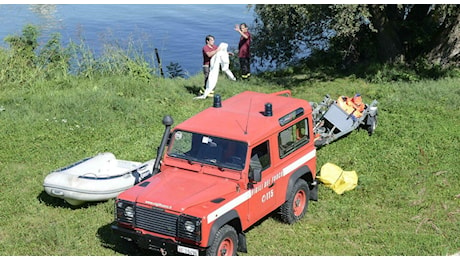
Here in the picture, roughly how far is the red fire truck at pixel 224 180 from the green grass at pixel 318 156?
67 centimetres

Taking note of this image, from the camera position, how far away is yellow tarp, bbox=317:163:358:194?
40.4ft

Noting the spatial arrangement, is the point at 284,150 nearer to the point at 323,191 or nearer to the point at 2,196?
the point at 323,191

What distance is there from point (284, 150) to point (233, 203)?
1.55 metres

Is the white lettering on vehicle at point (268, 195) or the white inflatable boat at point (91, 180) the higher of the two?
the white lettering on vehicle at point (268, 195)

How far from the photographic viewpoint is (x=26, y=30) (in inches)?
834

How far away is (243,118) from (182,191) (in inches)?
67.2

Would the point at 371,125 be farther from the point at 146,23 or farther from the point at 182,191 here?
the point at 146,23

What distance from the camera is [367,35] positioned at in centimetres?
2192

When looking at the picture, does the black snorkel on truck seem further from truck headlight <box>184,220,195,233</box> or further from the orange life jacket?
the orange life jacket

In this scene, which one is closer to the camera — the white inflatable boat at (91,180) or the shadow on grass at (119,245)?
the shadow on grass at (119,245)

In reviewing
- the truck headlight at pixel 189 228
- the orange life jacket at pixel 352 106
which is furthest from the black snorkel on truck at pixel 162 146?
the orange life jacket at pixel 352 106

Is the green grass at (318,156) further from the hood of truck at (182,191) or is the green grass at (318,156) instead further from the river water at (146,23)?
the river water at (146,23)

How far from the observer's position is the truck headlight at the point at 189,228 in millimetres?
8688

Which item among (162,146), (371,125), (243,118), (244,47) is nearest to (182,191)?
(162,146)
